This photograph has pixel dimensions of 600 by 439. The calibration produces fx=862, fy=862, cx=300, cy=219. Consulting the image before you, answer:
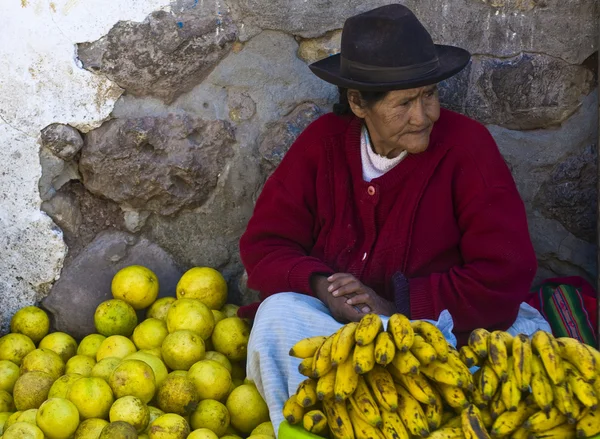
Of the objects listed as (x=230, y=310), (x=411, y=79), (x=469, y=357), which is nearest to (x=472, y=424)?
(x=469, y=357)

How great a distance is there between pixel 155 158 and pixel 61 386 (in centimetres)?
123

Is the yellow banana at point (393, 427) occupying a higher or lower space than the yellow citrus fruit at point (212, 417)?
higher

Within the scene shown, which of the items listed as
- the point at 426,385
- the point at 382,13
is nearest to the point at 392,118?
the point at 382,13

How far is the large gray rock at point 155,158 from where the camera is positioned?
416 centimetres

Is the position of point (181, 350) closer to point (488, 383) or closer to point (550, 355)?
point (488, 383)

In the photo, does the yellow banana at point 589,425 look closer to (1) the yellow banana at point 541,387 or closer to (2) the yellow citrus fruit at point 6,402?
(1) the yellow banana at point 541,387

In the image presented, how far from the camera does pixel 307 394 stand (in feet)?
8.91

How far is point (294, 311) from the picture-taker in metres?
3.47

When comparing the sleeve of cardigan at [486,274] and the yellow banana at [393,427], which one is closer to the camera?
the yellow banana at [393,427]

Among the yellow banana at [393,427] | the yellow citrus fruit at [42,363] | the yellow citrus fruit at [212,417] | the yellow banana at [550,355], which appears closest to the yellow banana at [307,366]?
the yellow banana at [393,427]

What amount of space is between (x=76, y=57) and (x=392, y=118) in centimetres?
157

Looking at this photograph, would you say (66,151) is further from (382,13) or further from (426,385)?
(426,385)

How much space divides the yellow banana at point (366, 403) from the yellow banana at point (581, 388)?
0.59 m

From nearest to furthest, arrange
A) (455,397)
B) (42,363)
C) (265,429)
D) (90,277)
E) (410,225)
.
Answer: (455,397)
(265,429)
(410,225)
(42,363)
(90,277)
